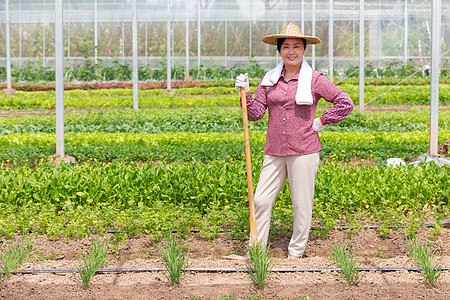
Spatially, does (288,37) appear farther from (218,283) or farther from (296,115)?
(218,283)

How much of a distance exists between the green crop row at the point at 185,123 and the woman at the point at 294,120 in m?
8.01

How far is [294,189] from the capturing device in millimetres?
4789

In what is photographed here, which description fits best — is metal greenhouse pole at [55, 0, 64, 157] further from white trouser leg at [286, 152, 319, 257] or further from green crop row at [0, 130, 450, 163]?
white trouser leg at [286, 152, 319, 257]

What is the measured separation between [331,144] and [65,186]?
5011 mm

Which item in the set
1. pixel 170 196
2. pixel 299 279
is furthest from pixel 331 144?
pixel 299 279

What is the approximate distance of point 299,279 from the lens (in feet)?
13.7

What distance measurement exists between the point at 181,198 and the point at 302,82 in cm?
218

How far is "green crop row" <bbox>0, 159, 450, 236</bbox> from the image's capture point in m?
5.61

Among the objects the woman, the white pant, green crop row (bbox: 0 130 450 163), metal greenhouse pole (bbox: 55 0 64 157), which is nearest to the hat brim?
the woman

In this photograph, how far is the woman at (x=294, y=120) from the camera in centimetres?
469

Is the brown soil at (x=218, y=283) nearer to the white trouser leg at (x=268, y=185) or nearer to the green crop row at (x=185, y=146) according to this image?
the white trouser leg at (x=268, y=185)

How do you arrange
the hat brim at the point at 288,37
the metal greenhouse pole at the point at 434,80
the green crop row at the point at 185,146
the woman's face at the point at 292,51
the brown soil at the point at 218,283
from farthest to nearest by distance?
the green crop row at the point at 185,146
the metal greenhouse pole at the point at 434,80
the woman's face at the point at 292,51
the hat brim at the point at 288,37
the brown soil at the point at 218,283

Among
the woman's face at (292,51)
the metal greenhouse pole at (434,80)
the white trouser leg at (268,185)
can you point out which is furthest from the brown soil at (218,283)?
the metal greenhouse pole at (434,80)

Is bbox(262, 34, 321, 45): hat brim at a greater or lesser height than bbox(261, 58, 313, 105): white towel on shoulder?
greater
